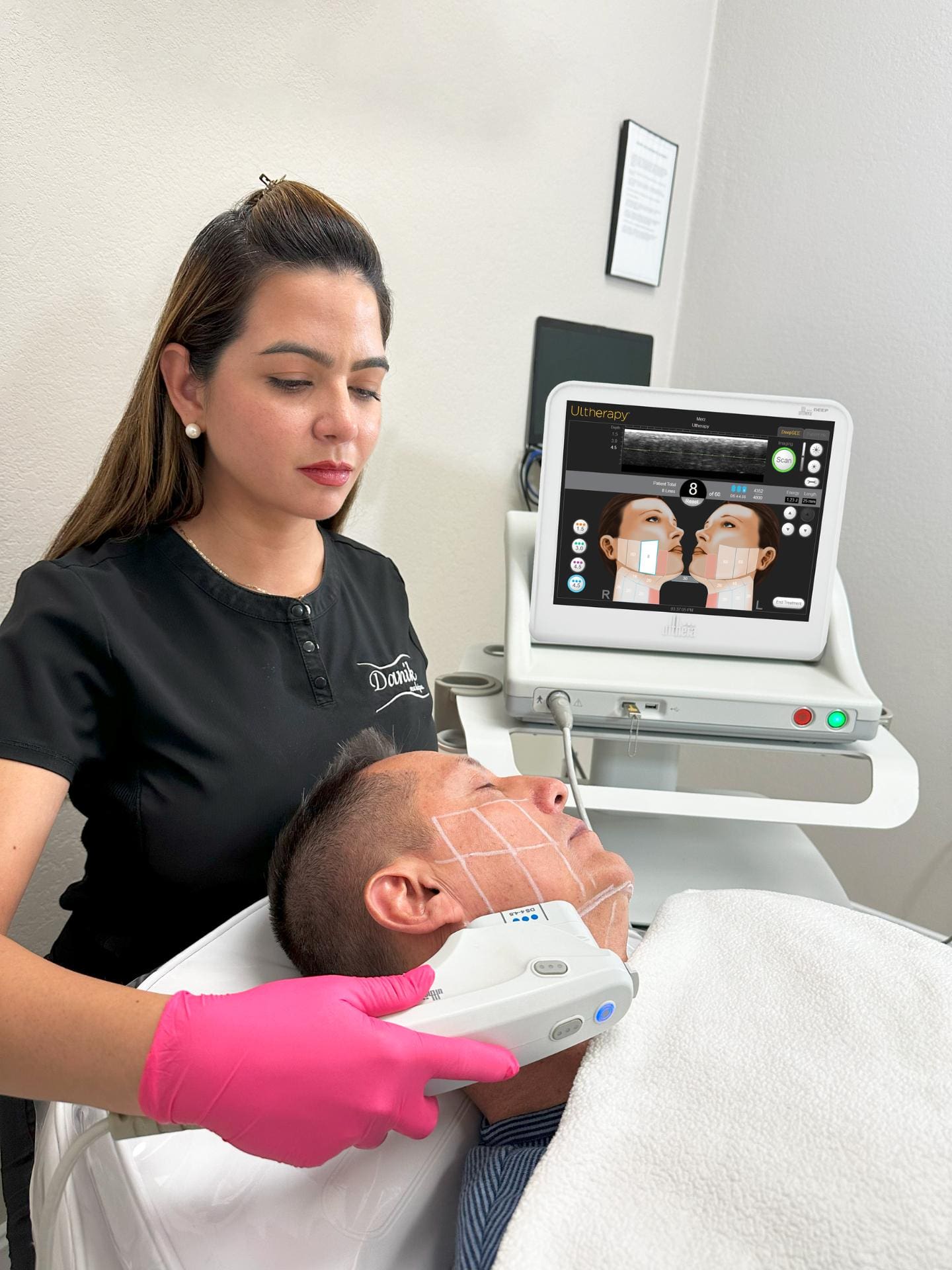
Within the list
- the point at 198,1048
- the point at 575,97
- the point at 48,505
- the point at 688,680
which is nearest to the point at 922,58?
the point at 575,97

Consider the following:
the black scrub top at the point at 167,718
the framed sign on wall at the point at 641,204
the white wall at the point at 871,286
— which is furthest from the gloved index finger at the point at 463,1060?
the framed sign on wall at the point at 641,204

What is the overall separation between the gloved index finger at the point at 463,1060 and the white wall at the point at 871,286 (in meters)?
1.48

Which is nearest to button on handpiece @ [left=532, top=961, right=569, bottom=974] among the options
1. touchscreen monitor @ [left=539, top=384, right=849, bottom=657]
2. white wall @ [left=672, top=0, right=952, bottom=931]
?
touchscreen monitor @ [left=539, top=384, right=849, bottom=657]

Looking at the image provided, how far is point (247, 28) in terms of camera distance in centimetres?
128

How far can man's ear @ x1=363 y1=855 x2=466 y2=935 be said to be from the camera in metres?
0.79

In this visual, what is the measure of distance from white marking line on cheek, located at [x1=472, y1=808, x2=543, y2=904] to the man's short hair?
0.05 meters

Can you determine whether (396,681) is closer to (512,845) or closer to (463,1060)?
(512,845)

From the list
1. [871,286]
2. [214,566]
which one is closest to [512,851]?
[214,566]

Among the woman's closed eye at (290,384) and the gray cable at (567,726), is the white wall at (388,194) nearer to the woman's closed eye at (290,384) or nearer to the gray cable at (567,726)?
the woman's closed eye at (290,384)

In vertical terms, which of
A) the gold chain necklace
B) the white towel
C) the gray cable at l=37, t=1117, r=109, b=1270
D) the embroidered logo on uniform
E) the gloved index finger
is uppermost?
the gold chain necklace

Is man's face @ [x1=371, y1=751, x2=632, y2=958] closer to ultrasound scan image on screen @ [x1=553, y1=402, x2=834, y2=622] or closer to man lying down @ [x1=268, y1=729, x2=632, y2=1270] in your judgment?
man lying down @ [x1=268, y1=729, x2=632, y2=1270]

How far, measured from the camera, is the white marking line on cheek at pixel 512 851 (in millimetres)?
841

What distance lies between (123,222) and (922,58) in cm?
151

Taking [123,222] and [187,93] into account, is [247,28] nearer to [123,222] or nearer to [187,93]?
[187,93]
